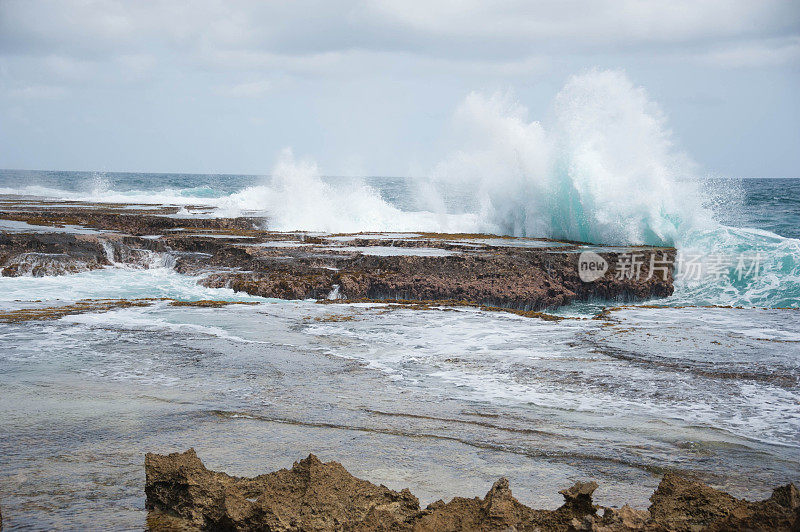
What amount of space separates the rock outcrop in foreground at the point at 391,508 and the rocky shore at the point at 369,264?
750 centimetres

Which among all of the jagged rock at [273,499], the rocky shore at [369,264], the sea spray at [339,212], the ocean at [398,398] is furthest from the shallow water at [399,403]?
the sea spray at [339,212]

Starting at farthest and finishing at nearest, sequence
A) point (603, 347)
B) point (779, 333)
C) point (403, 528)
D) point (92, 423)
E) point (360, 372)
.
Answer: point (779, 333) → point (603, 347) → point (360, 372) → point (92, 423) → point (403, 528)

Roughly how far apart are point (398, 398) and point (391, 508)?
7.66ft

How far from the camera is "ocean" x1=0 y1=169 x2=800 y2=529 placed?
3.72 metres

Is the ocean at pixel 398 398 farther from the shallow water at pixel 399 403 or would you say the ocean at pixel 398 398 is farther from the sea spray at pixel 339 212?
the sea spray at pixel 339 212

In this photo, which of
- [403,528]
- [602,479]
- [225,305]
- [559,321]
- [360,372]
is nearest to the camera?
[403,528]

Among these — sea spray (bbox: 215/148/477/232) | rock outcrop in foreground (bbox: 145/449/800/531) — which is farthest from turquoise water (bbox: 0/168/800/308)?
rock outcrop in foreground (bbox: 145/449/800/531)

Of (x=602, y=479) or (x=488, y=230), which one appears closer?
(x=602, y=479)

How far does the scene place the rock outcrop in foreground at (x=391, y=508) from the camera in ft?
8.82

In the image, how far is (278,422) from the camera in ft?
15.1

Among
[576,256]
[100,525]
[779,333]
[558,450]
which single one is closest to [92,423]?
[100,525]

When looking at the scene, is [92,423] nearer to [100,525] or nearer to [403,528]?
[100,525]

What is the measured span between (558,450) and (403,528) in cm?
169

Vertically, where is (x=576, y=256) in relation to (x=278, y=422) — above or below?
above
